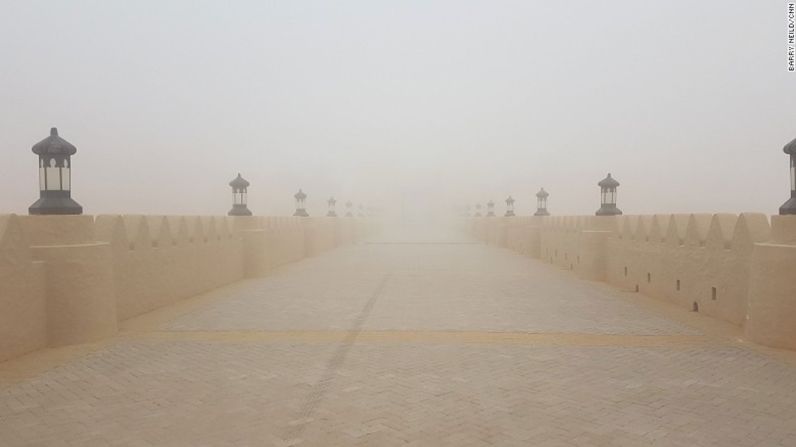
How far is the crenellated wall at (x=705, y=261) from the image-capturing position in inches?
307

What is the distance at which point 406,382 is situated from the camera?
6.09 m

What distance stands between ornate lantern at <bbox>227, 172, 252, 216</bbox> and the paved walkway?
26.5 ft

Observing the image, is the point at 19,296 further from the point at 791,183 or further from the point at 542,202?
the point at 542,202

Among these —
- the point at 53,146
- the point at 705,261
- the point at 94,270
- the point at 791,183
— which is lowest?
the point at 705,261

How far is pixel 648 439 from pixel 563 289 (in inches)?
394

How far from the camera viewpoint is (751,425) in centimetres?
485

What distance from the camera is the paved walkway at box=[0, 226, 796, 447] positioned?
471cm

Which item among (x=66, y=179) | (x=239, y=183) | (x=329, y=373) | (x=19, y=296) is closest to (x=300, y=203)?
(x=239, y=183)

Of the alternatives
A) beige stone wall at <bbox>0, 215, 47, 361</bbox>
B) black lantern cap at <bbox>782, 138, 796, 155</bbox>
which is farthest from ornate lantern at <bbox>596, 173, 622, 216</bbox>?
beige stone wall at <bbox>0, 215, 47, 361</bbox>

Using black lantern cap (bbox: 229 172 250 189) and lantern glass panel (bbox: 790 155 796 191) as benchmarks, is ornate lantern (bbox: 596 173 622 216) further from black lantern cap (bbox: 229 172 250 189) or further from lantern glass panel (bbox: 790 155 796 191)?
black lantern cap (bbox: 229 172 250 189)

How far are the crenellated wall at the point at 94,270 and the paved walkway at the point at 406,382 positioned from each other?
1.72 ft

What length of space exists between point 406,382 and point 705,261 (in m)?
7.76

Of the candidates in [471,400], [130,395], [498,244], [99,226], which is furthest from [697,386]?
[498,244]

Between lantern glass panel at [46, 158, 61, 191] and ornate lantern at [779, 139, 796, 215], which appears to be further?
lantern glass panel at [46, 158, 61, 191]
